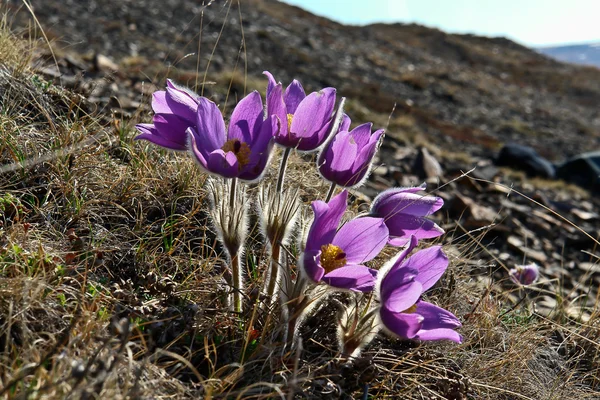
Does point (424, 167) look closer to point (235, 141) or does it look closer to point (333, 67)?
point (235, 141)

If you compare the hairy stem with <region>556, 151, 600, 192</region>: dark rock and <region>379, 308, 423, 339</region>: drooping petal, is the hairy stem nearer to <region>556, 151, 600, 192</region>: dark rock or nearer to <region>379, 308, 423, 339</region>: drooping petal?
<region>379, 308, 423, 339</region>: drooping petal

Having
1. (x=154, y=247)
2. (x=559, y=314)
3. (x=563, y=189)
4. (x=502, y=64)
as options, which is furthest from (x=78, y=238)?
(x=502, y=64)

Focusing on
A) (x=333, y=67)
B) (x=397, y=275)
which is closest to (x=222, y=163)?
(x=397, y=275)

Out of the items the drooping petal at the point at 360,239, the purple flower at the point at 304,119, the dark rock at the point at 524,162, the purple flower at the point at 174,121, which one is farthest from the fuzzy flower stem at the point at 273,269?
the dark rock at the point at 524,162

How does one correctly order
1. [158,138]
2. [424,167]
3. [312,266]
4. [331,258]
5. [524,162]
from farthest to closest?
[524,162], [424,167], [158,138], [331,258], [312,266]

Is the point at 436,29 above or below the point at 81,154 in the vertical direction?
above

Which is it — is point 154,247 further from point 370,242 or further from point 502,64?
point 502,64

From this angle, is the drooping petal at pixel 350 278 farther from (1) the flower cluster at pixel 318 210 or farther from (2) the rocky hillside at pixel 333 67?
(2) the rocky hillside at pixel 333 67
